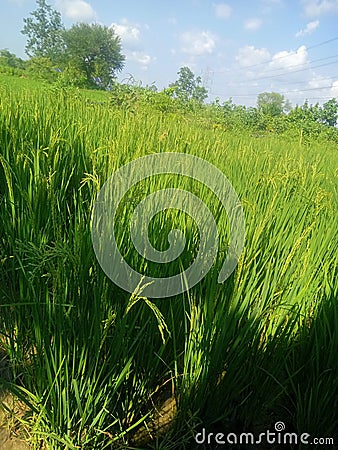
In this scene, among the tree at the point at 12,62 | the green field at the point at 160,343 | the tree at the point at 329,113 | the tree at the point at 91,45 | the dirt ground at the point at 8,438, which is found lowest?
the dirt ground at the point at 8,438

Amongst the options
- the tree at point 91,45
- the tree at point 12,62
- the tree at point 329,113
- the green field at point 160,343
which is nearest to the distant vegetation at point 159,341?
the green field at point 160,343

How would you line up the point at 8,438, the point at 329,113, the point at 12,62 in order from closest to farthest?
the point at 8,438
the point at 329,113
the point at 12,62

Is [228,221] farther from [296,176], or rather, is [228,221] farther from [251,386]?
[296,176]

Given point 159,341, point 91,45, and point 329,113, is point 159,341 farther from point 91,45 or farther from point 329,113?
point 91,45

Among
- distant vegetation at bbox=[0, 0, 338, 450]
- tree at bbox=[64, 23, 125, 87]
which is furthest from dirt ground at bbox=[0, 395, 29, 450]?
tree at bbox=[64, 23, 125, 87]

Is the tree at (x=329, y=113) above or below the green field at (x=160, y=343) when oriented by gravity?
above

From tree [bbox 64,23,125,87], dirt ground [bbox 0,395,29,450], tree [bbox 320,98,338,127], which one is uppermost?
tree [bbox 64,23,125,87]

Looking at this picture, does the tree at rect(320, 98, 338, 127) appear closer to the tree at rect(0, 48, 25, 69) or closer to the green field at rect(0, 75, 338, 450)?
the green field at rect(0, 75, 338, 450)

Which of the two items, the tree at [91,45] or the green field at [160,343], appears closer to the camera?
the green field at [160,343]

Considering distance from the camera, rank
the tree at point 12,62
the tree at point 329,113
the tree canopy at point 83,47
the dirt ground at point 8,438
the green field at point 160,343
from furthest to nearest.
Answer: the tree canopy at point 83,47 → the tree at point 12,62 → the tree at point 329,113 → the dirt ground at point 8,438 → the green field at point 160,343

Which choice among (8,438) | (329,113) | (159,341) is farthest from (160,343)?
(329,113)

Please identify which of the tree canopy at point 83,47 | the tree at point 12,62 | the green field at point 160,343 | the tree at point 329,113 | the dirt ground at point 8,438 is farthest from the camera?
the tree canopy at point 83,47

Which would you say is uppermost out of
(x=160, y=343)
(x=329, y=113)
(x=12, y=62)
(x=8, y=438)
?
(x=12, y=62)

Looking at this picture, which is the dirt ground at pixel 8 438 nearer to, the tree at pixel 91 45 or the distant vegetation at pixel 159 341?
the distant vegetation at pixel 159 341
